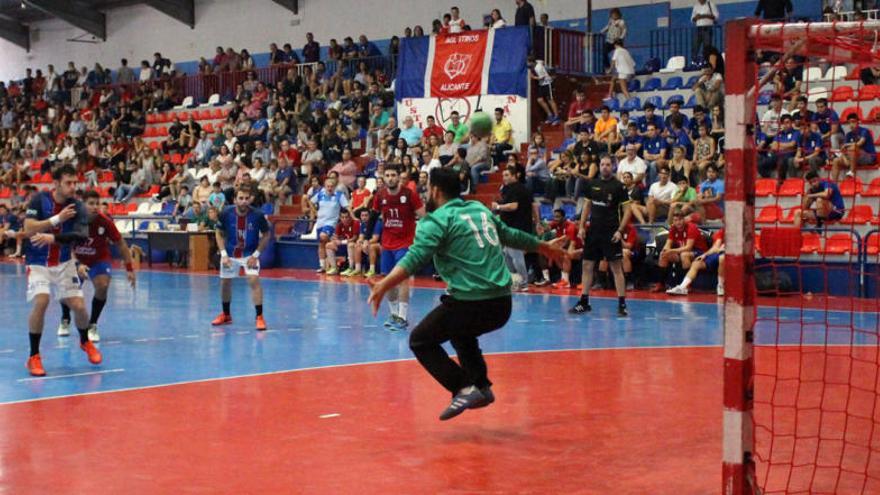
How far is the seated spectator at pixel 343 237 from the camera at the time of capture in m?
22.8

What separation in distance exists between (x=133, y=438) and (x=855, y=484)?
4556 mm

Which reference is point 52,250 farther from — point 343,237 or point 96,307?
point 343,237

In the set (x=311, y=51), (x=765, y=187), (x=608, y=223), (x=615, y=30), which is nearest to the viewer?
(x=608, y=223)

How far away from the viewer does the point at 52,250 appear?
10281 millimetres

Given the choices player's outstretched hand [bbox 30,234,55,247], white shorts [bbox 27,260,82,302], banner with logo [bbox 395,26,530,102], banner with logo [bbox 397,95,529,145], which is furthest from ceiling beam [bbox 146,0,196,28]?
player's outstretched hand [bbox 30,234,55,247]

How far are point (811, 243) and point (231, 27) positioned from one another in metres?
26.4

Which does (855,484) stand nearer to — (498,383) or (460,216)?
(460,216)

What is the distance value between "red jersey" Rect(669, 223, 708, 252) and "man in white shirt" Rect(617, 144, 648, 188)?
2.03 meters

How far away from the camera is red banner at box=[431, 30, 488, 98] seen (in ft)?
84.9

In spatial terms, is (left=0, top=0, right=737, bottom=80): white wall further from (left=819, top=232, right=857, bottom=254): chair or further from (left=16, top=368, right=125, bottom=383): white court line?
(left=16, top=368, right=125, bottom=383): white court line

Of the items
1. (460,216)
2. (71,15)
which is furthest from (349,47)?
(460,216)

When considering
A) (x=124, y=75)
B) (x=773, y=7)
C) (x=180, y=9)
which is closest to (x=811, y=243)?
(x=773, y=7)

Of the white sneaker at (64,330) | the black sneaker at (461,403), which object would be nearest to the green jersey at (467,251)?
the black sneaker at (461,403)

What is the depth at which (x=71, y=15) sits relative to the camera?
41188 mm
